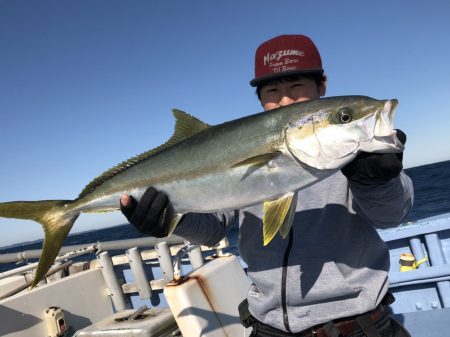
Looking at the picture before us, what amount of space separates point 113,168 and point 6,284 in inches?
182

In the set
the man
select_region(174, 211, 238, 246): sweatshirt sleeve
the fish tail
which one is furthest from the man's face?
the fish tail

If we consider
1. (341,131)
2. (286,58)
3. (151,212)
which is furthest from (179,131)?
(341,131)

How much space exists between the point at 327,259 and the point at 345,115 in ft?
3.70

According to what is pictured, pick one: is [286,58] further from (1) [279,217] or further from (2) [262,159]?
(1) [279,217]

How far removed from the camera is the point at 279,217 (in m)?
2.64

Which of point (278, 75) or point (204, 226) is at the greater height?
point (278, 75)

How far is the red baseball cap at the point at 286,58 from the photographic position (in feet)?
10.6

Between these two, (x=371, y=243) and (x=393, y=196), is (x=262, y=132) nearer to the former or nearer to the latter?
(x=393, y=196)

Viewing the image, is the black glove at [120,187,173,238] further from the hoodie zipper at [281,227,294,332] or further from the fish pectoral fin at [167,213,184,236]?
the hoodie zipper at [281,227,294,332]

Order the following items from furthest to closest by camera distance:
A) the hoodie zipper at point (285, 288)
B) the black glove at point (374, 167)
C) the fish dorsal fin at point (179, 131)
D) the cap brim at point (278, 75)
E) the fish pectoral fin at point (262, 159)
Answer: the fish dorsal fin at point (179, 131), the cap brim at point (278, 75), the hoodie zipper at point (285, 288), the fish pectoral fin at point (262, 159), the black glove at point (374, 167)

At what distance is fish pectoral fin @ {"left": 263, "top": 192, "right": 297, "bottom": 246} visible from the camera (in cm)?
263

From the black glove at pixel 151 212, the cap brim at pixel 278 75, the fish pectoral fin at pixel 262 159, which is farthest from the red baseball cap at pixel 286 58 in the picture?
the black glove at pixel 151 212

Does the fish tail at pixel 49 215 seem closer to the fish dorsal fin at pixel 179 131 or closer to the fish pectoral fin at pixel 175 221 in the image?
the fish dorsal fin at pixel 179 131

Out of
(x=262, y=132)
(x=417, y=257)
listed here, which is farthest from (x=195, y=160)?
(x=417, y=257)
